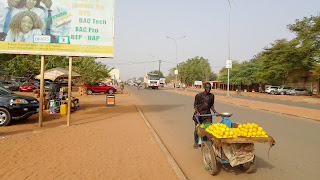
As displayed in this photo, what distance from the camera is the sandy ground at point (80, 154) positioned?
13.9ft

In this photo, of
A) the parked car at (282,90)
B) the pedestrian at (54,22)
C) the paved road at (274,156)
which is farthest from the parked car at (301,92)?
the pedestrian at (54,22)

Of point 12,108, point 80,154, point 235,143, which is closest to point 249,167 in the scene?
point 235,143

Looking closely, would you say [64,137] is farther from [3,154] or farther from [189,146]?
[189,146]

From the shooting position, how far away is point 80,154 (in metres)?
5.33

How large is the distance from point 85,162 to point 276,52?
4224 cm

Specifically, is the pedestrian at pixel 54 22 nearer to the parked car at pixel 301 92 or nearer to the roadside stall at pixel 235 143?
the roadside stall at pixel 235 143

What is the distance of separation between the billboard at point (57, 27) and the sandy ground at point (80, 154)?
9.61ft

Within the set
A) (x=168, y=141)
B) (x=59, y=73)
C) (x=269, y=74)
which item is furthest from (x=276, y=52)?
(x=168, y=141)

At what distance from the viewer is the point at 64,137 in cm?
694

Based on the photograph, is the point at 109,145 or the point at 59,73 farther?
the point at 59,73

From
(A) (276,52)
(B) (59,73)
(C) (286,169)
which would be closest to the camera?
(C) (286,169)

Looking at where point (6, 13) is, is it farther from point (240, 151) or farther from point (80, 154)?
point (240, 151)

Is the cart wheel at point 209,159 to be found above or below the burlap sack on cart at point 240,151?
below

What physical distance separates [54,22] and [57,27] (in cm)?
21
